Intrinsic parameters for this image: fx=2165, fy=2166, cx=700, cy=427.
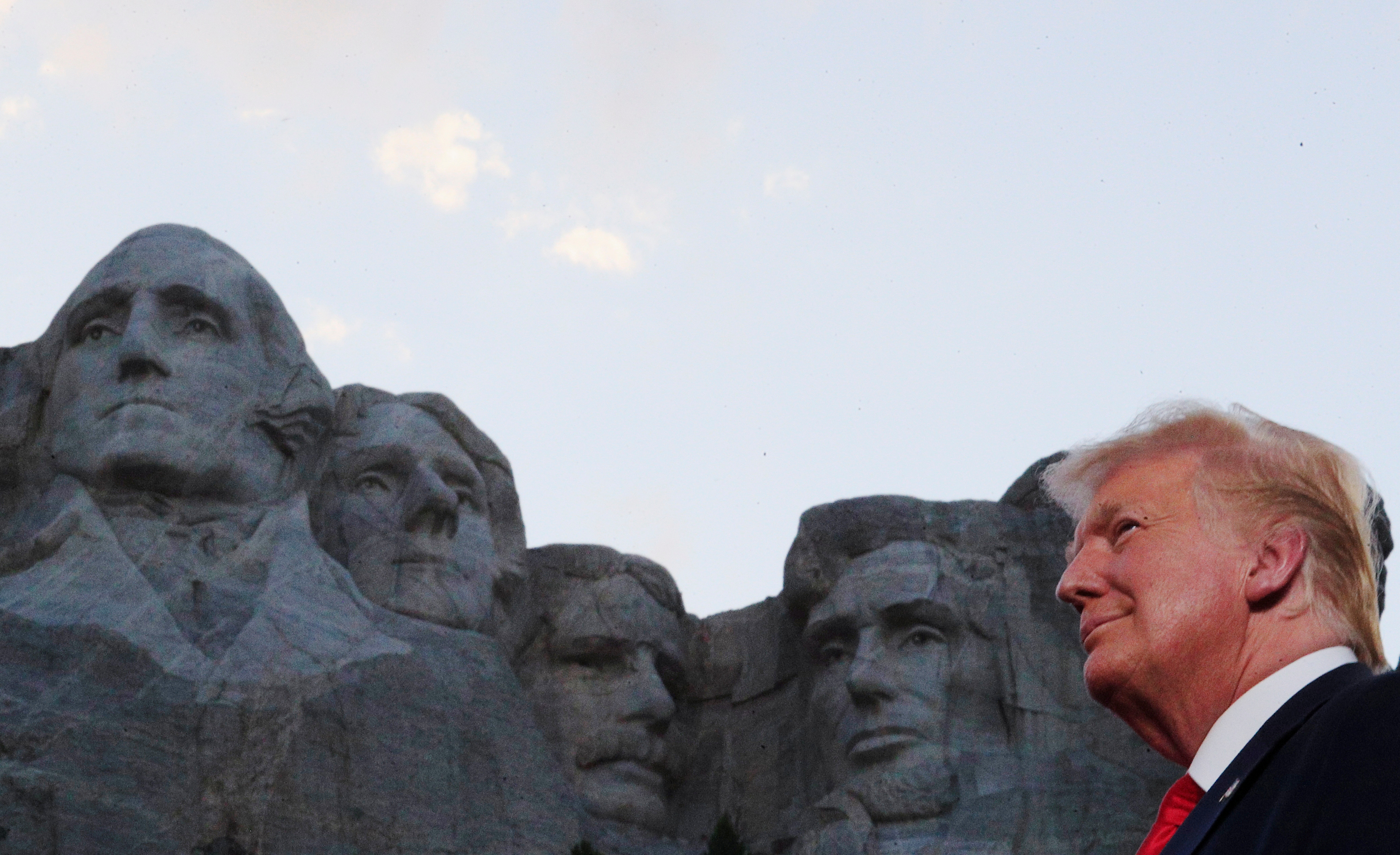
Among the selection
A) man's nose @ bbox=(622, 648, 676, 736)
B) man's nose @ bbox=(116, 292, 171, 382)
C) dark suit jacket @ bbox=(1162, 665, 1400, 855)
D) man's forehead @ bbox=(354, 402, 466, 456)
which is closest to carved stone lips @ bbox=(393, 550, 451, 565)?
man's forehead @ bbox=(354, 402, 466, 456)

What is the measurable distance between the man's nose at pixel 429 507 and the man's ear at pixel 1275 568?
6766mm

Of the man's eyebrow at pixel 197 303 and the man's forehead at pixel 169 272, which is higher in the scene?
the man's forehead at pixel 169 272

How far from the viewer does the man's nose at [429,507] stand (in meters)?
9.70

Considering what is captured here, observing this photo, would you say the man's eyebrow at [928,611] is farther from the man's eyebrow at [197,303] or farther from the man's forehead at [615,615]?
the man's eyebrow at [197,303]

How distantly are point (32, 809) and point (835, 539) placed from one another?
403 cm

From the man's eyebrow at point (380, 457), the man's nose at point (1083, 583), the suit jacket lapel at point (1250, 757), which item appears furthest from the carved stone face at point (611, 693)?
the suit jacket lapel at point (1250, 757)

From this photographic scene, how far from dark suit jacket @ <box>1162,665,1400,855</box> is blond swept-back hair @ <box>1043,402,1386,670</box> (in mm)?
355

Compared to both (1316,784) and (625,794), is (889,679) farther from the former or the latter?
(1316,784)

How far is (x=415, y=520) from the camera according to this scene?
971cm

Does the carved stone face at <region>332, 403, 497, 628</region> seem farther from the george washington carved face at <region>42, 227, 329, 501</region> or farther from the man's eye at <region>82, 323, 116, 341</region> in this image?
the man's eye at <region>82, 323, 116, 341</region>

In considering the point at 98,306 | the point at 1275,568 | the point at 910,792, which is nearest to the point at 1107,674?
the point at 1275,568

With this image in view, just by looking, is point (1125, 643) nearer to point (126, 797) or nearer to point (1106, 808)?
point (126, 797)

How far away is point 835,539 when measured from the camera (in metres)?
9.98

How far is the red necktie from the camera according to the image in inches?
122
